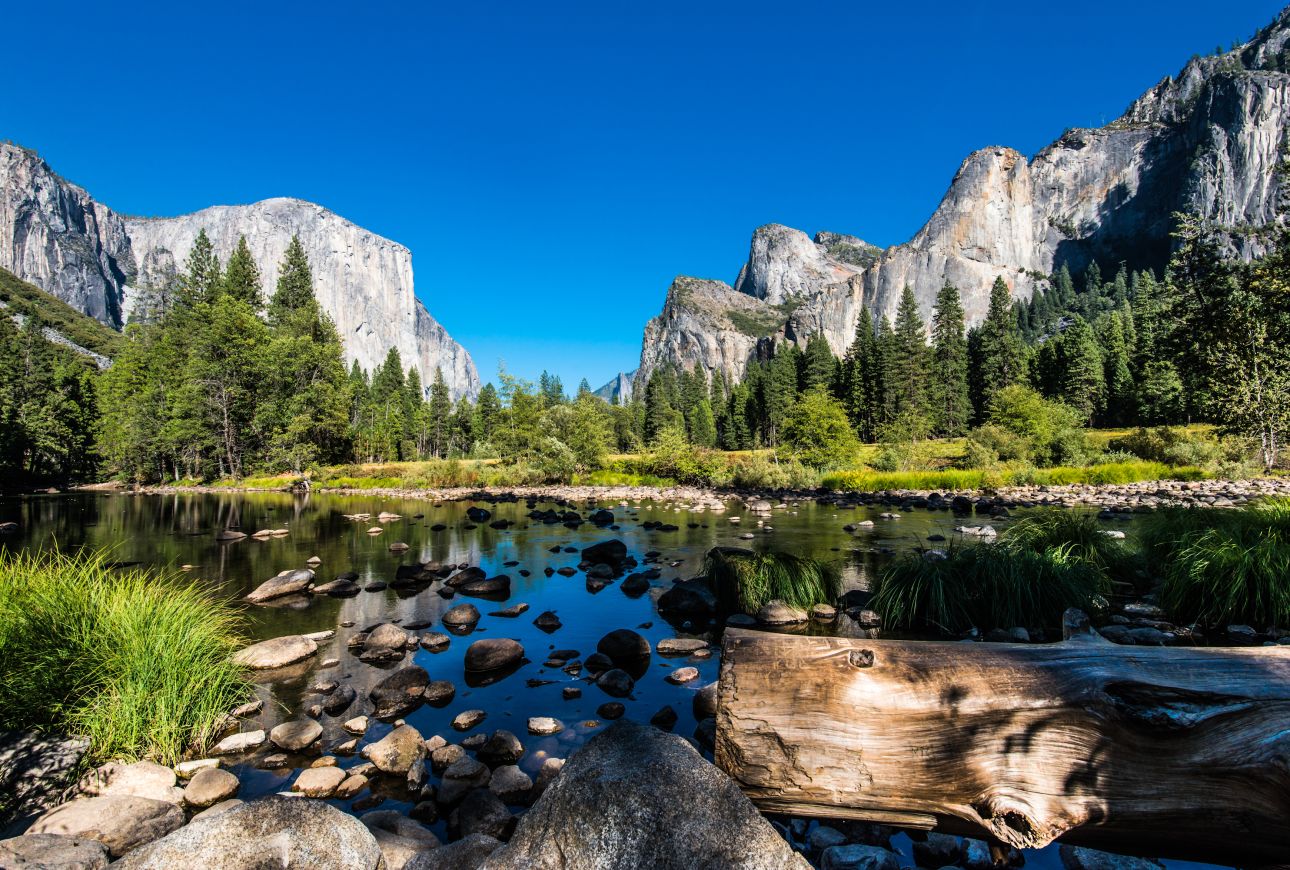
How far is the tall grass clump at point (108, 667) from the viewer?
5406 mm

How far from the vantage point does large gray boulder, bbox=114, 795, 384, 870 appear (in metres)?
2.62

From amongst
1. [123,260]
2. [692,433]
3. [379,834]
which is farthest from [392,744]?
[123,260]

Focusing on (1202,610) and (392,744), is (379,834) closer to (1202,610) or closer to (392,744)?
(392,744)

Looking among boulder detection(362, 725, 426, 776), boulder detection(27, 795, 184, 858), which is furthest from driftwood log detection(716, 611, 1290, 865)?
boulder detection(27, 795, 184, 858)

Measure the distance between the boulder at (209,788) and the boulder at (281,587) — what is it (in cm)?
804

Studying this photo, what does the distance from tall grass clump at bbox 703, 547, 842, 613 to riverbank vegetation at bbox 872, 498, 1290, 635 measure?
107cm

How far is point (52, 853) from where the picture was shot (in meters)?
3.28

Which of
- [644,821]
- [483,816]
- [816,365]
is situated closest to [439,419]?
[816,365]

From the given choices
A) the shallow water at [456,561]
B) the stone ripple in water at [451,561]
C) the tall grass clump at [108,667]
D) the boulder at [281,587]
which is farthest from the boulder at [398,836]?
the boulder at [281,587]

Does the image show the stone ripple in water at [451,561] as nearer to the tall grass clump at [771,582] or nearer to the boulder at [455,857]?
the tall grass clump at [771,582]

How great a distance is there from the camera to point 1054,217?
18150 centimetres

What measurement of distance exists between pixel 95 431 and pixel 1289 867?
73067 millimetres

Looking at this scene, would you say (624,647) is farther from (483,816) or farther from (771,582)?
(483,816)

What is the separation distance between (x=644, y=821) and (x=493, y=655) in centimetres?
673
